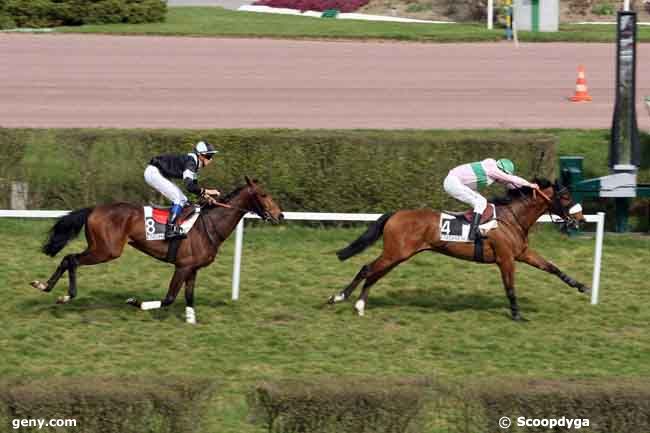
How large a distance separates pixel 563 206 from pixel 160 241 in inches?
141

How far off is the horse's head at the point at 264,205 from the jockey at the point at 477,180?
1604 mm

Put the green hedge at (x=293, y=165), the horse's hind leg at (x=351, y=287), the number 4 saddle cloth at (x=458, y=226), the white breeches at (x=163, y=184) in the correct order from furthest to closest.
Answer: the green hedge at (x=293, y=165), the horse's hind leg at (x=351, y=287), the number 4 saddle cloth at (x=458, y=226), the white breeches at (x=163, y=184)

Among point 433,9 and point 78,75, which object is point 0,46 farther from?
point 433,9

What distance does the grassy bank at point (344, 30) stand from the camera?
2812cm

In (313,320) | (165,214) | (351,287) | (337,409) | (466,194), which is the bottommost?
(313,320)

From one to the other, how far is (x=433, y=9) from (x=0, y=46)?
11240 mm

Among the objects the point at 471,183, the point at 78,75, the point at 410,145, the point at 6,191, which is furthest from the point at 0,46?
the point at 471,183

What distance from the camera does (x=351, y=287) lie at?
12.0m

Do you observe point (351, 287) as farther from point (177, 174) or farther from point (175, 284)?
point (177, 174)

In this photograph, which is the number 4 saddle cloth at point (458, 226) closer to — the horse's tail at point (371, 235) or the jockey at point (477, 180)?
the jockey at point (477, 180)

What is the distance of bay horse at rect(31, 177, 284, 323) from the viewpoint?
11.6 meters

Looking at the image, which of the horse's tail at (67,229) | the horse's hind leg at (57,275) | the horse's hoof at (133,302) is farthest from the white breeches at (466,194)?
the horse's hind leg at (57,275)

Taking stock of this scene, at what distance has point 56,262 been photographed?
13.7 m

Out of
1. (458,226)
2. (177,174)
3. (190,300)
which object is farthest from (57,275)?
(458,226)
